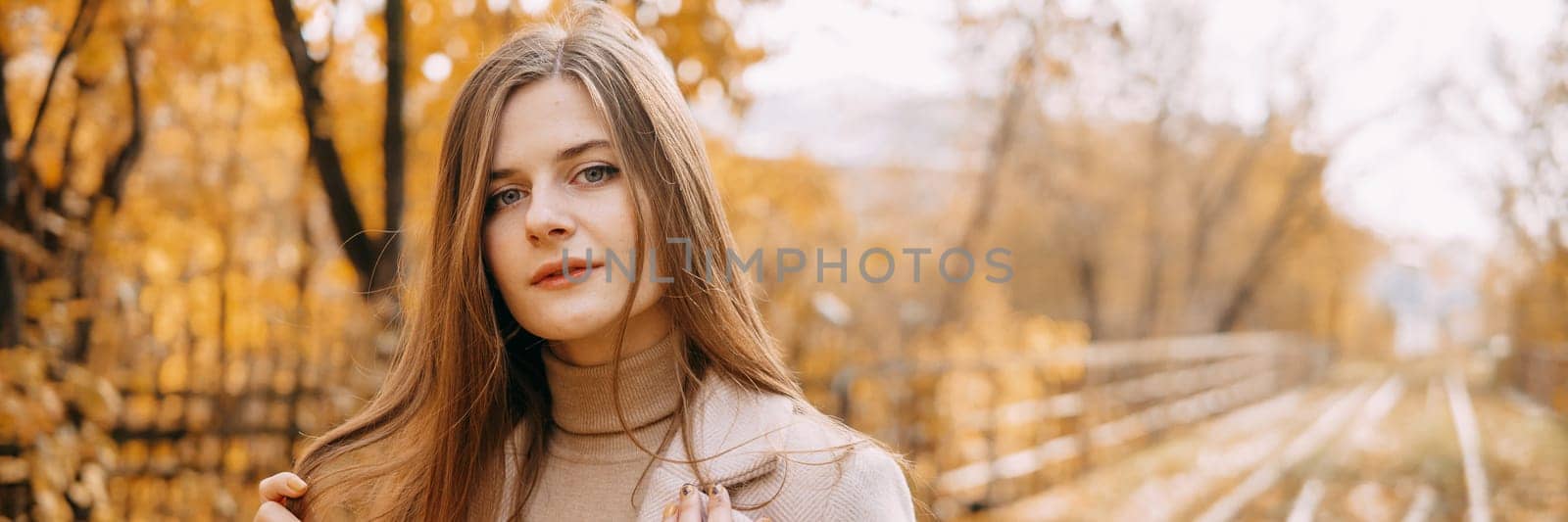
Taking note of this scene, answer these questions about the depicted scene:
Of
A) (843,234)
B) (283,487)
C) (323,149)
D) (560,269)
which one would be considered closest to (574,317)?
(560,269)

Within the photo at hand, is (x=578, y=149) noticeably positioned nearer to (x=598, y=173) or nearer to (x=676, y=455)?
(x=598, y=173)

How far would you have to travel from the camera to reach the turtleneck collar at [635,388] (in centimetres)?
174

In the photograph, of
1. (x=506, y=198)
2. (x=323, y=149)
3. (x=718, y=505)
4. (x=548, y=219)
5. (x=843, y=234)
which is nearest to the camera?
(x=718, y=505)

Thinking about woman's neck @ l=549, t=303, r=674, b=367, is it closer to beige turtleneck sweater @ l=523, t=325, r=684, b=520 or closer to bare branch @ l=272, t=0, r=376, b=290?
beige turtleneck sweater @ l=523, t=325, r=684, b=520

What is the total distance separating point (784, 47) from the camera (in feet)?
15.4

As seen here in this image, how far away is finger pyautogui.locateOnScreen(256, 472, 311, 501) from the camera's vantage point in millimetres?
1656

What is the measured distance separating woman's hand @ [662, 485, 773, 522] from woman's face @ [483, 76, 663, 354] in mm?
284

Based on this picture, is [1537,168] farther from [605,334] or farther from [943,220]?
[605,334]

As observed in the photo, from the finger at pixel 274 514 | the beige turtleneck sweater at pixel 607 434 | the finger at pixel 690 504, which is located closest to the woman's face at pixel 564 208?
the beige turtleneck sweater at pixel 607 434

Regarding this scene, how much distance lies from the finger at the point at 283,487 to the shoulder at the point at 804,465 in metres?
0.54

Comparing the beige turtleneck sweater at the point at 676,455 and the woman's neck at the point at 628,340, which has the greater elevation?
the woman's neck at the point at 628,340

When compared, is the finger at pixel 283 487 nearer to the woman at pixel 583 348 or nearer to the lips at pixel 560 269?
the woman at pixel 583 348

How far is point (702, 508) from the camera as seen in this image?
1.46 metres

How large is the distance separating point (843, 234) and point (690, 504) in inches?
439
